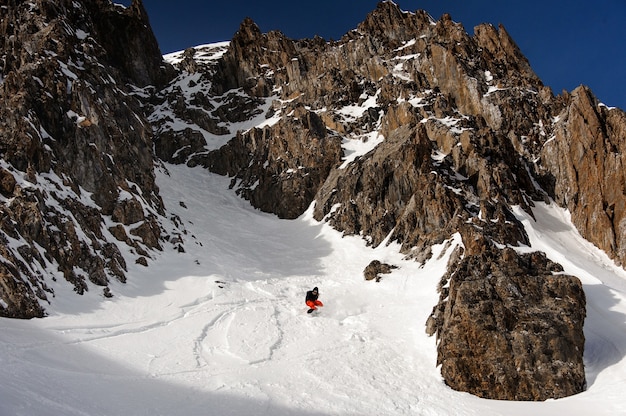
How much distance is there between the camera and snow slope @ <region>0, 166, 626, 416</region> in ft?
36.0

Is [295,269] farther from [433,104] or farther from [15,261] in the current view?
[433,104]

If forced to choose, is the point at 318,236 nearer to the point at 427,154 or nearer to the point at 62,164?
the point at 427,154

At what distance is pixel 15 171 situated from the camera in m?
23.2

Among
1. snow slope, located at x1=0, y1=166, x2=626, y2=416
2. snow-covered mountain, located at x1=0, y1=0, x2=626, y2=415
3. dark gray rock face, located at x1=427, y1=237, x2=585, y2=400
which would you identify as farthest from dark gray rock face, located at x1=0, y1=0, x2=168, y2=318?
dark gray rock face, located at x1=427, y1=237, x2=585, y2=400

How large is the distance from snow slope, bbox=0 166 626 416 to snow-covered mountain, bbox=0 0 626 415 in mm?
117

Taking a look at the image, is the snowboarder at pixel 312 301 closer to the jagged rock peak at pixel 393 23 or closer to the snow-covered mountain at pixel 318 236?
the snow-covered mountain at pixel 318 236

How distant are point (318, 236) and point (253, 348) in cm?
2656

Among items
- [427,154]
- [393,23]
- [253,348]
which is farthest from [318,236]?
[393,23]

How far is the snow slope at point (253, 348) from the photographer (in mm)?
10961

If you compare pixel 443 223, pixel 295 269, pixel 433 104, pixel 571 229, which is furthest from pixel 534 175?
pixel 295 269

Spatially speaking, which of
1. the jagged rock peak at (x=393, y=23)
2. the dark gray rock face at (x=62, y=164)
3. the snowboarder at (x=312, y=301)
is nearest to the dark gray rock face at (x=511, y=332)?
the snowboarder at (x=312, y=301)

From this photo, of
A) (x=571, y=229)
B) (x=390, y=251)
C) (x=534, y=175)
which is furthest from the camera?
(x=534, y=175)

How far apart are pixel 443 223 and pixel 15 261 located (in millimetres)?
26405

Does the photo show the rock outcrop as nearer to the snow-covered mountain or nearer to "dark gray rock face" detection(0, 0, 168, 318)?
the snow-covered mountain
